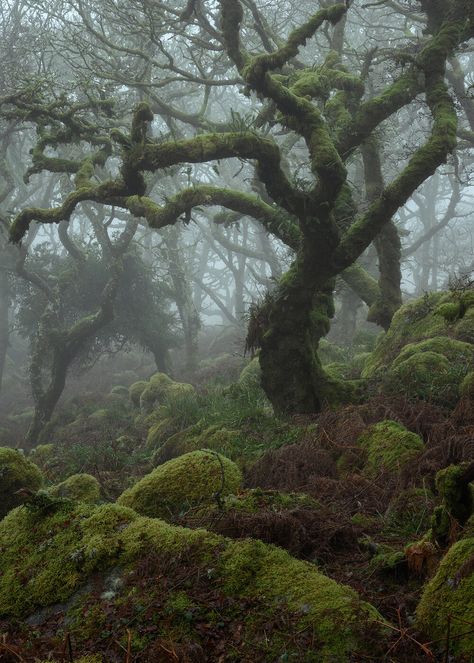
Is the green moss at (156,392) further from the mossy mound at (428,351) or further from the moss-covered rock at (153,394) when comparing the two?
the mossy mound at (428,351)

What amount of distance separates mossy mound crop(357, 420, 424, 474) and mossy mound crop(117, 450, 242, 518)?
1535 mm

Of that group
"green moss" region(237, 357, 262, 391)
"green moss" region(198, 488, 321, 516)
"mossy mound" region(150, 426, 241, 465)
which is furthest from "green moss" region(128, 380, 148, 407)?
"green moss" region(198, 488, 321, 516)

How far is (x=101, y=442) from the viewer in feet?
41.9

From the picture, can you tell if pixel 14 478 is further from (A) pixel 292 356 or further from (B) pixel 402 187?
(B) pixel 402 187

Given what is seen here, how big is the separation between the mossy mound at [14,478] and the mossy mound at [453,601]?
3.90m

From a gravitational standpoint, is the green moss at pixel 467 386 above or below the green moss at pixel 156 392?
above

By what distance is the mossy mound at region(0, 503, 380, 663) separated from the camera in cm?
300

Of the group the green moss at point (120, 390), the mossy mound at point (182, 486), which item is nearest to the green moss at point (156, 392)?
the green moss at point (120, 390)

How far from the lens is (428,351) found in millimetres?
8664

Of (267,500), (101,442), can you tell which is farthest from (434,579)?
(101,442)

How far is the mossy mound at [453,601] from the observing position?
2818mm

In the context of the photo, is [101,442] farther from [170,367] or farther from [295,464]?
[170,367]

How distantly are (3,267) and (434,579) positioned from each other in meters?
22.0

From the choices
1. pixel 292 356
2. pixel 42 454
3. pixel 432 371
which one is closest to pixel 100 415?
pixel 42 454
